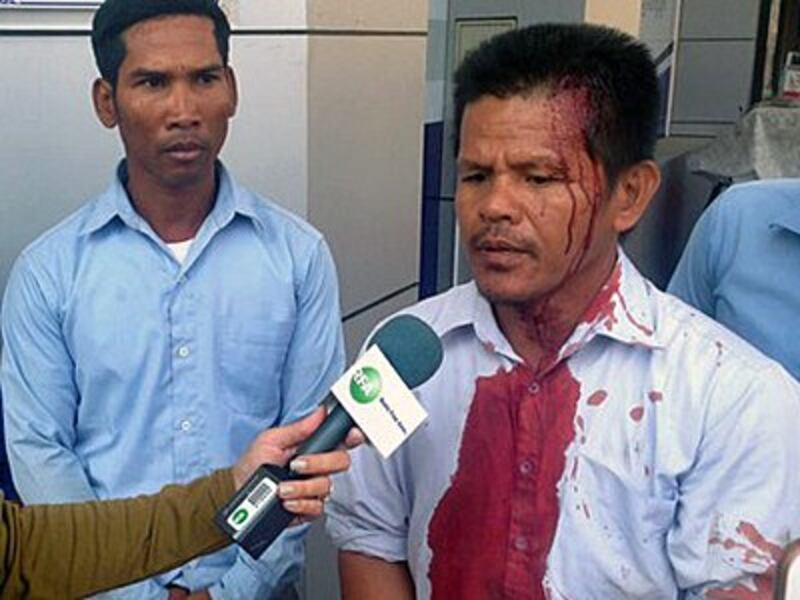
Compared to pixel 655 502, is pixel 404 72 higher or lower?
higher

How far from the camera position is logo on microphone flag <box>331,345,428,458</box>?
113cm

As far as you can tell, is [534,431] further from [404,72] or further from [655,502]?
[404,72]

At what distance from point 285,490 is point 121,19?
3.48ft

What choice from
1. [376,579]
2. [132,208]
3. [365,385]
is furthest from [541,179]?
[132,208]

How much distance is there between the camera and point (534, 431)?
1.30 m

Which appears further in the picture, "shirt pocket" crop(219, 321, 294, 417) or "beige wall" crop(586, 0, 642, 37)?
"beige wall" crop(586, 0, 642, 37)

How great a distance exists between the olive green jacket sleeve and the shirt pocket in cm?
46

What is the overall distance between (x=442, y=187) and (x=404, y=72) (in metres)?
1.39

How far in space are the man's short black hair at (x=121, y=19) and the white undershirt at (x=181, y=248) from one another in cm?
33

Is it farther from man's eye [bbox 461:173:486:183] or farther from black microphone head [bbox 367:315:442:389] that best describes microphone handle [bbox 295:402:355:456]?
man's eye [bbox 461:173:486:183]

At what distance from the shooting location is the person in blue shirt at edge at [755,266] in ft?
5.61

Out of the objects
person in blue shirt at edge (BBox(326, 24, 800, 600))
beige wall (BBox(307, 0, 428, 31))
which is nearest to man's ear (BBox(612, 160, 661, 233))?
person in blue shirt at edge (BBox(326, 24, 800, 600))

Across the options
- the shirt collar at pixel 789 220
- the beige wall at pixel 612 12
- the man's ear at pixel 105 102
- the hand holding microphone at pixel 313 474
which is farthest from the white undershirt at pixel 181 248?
the beige wall at pixel 612 12

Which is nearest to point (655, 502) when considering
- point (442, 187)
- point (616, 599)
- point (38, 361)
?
point (616, 599)
